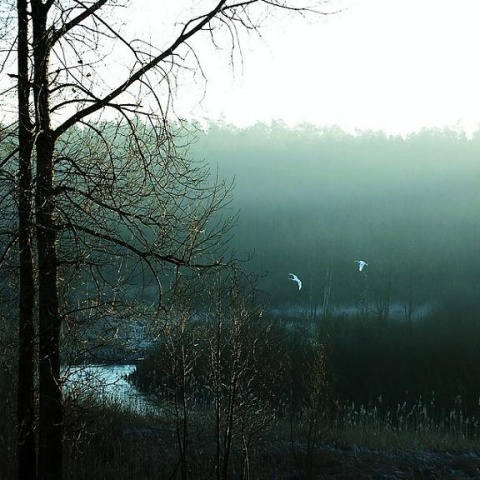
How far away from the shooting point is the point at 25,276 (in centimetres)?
600

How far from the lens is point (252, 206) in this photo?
263ft

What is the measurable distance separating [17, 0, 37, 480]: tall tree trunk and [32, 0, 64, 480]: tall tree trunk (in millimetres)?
94

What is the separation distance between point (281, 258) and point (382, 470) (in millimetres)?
55709

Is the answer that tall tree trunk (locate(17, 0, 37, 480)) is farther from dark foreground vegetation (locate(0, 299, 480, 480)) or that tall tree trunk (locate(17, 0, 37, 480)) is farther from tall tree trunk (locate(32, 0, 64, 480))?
dark foreground vegetation (locate(0, 299, 480, 480))

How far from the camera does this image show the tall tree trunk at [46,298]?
5.54 m

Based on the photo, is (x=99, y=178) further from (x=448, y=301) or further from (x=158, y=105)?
(x=448, y=301)

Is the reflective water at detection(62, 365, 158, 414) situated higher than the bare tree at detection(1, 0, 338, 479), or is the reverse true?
the bare tree at detection(1, 0, 338, 479)

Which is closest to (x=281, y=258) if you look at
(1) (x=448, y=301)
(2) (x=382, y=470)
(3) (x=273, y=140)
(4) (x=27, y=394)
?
(1) (x=448, y=301)

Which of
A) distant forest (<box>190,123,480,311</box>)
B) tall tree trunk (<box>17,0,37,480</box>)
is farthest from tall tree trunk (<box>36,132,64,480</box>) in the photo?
distant forest (<box>190,123,480,311</box>)

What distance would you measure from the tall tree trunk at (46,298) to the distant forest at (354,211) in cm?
4115

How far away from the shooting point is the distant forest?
57.3 m

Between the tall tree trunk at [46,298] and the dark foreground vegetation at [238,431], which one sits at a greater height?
the tall tree trunk at [46,298]

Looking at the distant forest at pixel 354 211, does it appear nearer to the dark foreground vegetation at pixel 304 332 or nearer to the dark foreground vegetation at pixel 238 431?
the dark foreground vegetation at pixel 304 332

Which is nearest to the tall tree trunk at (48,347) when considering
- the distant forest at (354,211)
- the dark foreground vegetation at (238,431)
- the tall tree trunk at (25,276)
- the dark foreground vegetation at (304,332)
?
the tall tree trunk at (25,276)
